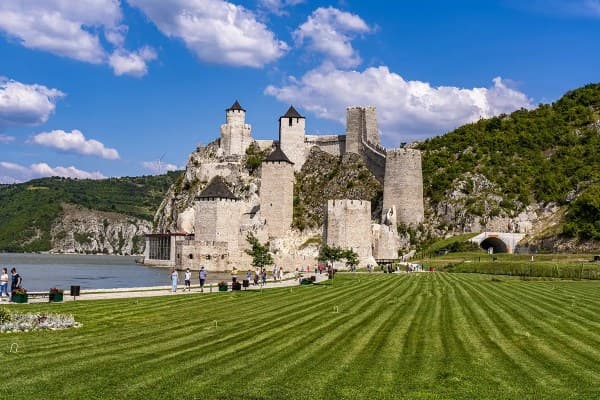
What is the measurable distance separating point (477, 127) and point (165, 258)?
51715mm

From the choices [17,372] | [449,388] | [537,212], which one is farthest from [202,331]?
[537,212]

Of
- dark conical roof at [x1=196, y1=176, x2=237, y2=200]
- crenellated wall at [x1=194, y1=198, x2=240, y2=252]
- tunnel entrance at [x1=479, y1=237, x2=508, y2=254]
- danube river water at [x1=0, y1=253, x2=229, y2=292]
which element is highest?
dark conical roof at [x1=196, y1=176, x2=237, y2=200]

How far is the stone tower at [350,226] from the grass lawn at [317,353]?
43.8m

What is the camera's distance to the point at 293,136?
101 meters

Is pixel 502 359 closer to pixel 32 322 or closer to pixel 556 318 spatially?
pixel 556 318

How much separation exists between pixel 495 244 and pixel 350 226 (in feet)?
53.7

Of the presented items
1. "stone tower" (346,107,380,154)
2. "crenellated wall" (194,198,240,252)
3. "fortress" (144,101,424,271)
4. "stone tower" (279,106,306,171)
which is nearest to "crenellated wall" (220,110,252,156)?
"fortress" (144,101,424,271)

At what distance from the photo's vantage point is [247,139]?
103562 millimetres

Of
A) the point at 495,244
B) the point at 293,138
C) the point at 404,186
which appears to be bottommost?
the point at 495,244

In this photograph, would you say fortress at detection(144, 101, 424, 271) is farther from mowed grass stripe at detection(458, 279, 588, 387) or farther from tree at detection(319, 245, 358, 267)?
mowed grass stripe at detection(458, 279, 588, 387)

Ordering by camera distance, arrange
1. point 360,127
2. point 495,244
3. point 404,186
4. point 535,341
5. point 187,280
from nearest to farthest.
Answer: point 535,341 → point 187,280 → point 495,244 → point 404,186 → point 360,127

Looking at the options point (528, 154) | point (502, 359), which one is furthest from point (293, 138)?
point (502, 359)

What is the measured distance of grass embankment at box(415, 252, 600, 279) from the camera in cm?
4282

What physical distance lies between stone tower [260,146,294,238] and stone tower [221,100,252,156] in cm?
1787
